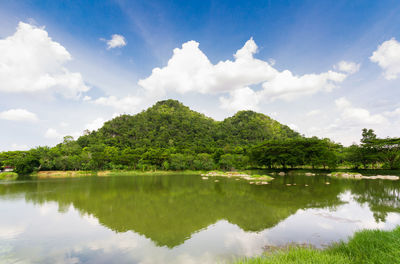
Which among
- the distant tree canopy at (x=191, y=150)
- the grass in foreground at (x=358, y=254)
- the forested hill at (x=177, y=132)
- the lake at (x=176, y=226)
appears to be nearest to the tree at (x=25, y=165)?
the distant tree canopy at (x=191, y=150)

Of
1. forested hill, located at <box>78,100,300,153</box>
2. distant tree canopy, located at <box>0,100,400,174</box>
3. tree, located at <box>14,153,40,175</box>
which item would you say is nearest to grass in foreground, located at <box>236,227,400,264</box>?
distant tree canopy, located at <box>0,100,400,174</box>

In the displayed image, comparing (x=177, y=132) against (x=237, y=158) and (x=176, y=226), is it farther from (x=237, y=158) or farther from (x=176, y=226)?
(x=176, y=226)

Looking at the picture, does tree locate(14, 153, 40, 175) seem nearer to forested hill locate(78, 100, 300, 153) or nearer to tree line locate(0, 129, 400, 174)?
tree line locate(0, 129, 400, 174)

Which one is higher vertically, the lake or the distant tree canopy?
the distant tree canopy

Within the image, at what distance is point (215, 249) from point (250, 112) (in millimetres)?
108899

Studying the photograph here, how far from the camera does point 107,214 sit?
37.4 feet

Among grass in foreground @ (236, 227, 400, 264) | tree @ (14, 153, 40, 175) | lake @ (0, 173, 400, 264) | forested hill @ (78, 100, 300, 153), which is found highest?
forested hill @ (78, 100, 300, 153)

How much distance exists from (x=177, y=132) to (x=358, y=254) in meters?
78.4

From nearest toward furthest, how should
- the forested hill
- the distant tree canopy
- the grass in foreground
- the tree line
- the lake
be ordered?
1. the grass in foreground
2. the lake
3. the tree line
4. the distant tree canopy
5. the forested hill

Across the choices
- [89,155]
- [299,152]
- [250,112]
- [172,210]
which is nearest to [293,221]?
[172,210]

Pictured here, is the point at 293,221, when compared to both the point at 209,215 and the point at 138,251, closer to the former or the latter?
the point at 209,215

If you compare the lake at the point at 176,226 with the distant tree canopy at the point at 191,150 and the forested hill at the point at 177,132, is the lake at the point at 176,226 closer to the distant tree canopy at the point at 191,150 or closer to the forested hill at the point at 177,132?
the distant tree canopy at the point at 191,150

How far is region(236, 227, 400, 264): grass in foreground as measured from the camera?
426 cm

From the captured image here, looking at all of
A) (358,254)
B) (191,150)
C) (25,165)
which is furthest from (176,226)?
(25,165)
